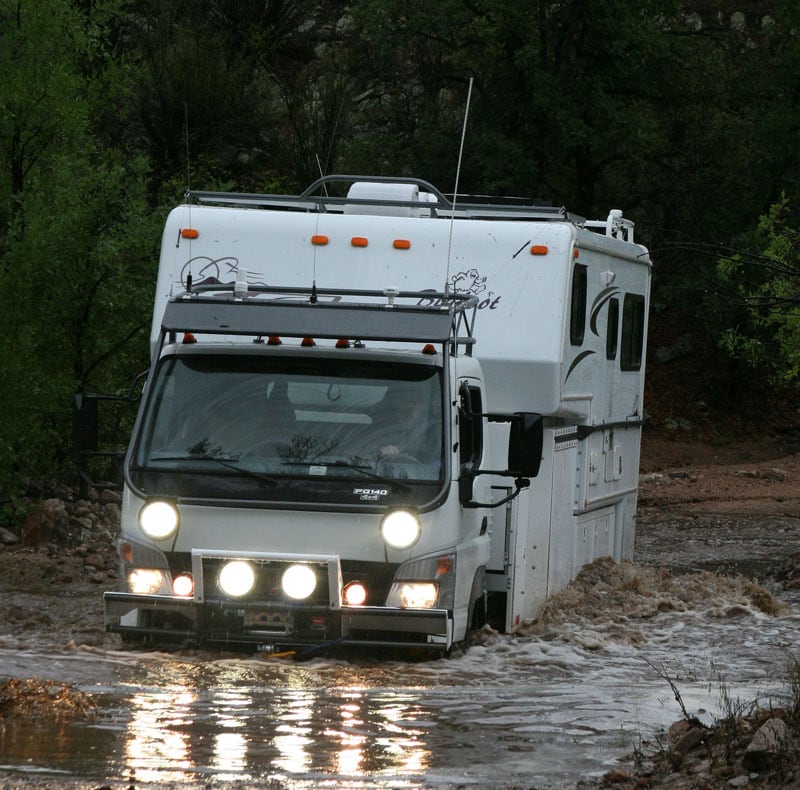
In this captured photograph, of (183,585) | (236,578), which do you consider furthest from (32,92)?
(236,578)

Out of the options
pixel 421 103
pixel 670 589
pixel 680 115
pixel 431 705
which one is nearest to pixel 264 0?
pixel 421 103

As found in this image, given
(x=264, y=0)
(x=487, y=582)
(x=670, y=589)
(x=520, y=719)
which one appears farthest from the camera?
(x=264, y=0)

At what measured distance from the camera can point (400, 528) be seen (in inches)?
334

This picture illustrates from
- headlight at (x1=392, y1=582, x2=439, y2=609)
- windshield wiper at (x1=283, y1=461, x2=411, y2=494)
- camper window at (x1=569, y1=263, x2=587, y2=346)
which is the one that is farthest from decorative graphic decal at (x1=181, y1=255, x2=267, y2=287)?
headlight at (x1=392, y1=582, x2=439, y2=609)

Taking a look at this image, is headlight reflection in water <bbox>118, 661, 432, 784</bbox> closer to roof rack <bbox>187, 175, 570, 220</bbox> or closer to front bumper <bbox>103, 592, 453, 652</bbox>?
front bumper <bbox>103, 592, 453, 652</bbox>

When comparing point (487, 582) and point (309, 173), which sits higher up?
point (309, 173)

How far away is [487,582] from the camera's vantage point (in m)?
10.2

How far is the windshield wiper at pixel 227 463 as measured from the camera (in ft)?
28.1

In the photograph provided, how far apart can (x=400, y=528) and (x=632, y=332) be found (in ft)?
19.0

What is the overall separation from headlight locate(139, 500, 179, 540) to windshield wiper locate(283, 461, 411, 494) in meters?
0.69

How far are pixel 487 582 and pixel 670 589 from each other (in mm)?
3023

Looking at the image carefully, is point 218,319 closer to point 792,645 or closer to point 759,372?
point 792,645

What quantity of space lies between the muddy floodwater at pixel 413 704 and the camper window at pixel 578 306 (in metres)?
1.99

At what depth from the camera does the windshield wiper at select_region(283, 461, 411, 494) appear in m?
8.57
